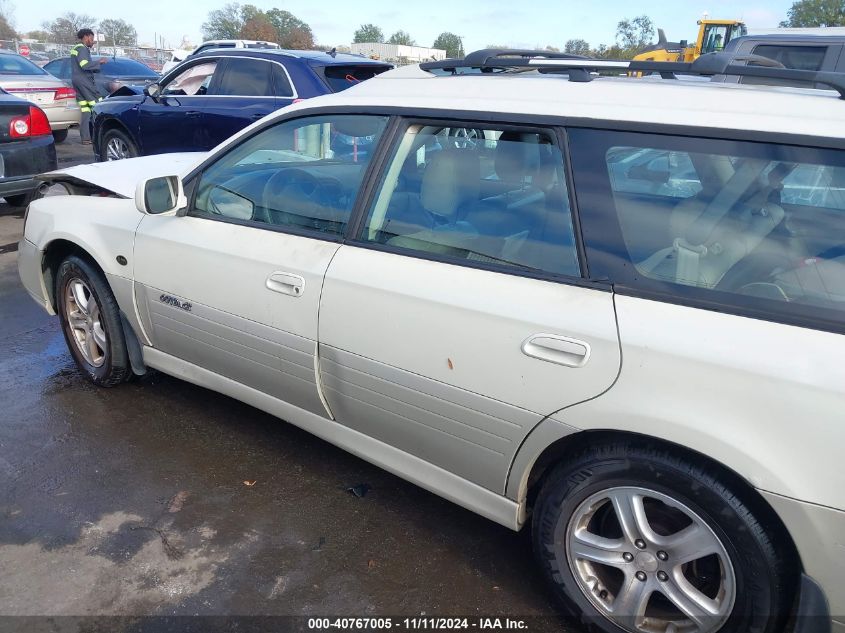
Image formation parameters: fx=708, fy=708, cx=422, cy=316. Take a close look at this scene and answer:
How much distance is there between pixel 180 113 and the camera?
8.16m

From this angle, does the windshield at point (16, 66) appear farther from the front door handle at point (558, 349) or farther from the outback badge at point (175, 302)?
the front door handle at point (558, 349)

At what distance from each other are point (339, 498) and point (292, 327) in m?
0.80

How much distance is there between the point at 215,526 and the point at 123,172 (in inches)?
87.2

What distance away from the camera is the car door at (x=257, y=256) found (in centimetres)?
281

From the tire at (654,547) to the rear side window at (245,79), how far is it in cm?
633

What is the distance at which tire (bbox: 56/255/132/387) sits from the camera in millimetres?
3695

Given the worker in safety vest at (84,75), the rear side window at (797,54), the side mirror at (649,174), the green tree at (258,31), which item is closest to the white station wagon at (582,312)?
the side mirror at (649,174)

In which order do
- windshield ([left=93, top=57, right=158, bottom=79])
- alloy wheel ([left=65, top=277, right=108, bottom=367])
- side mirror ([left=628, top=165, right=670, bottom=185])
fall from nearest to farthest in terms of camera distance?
side mirror ([left=628, top=165, right=670, bottom=185])
alloy wheel ([left=65, top=277, right=108, bottom=367])
windshield ([left=93, top=57, right=158, bottom=79])

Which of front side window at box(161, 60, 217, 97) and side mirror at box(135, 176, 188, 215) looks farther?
front side window at box(161, 60, 217, 97)

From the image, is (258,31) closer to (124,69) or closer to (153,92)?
(124,69)

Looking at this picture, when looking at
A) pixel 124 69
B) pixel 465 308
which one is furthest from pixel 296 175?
pixel 124 69

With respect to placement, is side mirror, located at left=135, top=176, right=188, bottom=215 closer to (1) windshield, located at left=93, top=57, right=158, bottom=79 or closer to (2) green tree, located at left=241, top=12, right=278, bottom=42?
(1) windshield, located at left=93, top=57, right=158, bottom=79

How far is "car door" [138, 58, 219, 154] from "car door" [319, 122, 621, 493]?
595cm

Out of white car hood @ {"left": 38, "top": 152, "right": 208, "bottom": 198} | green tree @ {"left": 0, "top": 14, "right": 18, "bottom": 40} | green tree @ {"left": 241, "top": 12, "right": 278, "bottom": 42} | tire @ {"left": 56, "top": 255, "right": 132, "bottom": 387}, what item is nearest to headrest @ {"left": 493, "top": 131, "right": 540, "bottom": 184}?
white car hood @ {"left": 38, "top": 152, "right": 208, "bottom": 198}
